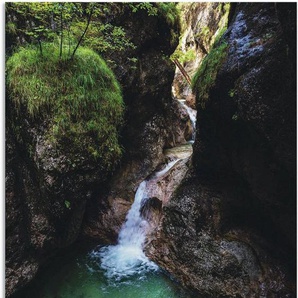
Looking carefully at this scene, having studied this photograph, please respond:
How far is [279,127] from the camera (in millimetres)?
3691

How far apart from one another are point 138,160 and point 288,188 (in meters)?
4.82

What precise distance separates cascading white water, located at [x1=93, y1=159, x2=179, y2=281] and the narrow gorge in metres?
0.04

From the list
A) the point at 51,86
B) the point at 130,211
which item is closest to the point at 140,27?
the point at 51,86

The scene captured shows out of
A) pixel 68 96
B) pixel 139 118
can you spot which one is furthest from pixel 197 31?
pixel 68 96

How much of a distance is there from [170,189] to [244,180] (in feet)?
7.39

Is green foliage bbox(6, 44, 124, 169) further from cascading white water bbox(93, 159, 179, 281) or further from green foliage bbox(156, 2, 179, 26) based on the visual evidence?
green foliage bbox(156, 2, 179, 26)

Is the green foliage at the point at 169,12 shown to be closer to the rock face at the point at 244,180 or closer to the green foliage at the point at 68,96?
the rock face at the point at 244,180

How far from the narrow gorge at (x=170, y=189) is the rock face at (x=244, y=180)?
24 mm

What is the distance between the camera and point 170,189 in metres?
7.08

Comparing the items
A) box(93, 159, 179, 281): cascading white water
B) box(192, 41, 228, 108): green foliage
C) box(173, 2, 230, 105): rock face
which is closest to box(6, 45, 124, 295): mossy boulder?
box(93, 159, 179, 281): cascading white water

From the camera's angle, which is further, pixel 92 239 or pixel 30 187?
pixel 92 239

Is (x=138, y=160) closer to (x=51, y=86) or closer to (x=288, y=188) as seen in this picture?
(x=51, y=86)

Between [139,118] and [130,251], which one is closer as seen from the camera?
[130,251]

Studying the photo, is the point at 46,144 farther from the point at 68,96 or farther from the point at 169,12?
the point at 169,12
